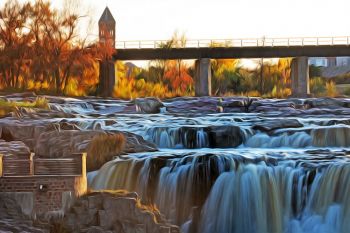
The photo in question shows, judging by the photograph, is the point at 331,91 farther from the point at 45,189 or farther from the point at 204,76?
the point at 45,189

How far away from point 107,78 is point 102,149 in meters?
33.3

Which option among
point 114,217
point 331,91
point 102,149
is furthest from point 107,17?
point 114,217

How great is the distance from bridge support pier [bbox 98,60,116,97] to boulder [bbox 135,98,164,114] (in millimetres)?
12688

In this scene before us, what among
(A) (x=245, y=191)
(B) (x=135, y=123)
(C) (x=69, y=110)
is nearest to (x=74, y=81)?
(C) (x=69, y=110)

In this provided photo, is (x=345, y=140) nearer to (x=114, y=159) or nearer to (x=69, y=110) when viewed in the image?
(x=114, y=159)

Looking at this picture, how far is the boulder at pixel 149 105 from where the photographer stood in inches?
1847

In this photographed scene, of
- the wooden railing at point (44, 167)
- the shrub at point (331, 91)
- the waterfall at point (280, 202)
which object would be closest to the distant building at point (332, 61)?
the shrub at point (331, 91)

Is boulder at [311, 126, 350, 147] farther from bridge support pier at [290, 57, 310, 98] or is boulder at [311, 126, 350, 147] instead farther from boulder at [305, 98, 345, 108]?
bridge support pier at [290, 57, 310, 98]

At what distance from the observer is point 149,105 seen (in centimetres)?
4731

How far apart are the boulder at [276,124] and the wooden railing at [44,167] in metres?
13.1

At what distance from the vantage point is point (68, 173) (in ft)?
72.0

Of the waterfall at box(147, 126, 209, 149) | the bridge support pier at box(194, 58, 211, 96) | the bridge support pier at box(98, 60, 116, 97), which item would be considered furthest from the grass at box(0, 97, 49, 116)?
the bridge support pier at box(194, 58, 211, 96)

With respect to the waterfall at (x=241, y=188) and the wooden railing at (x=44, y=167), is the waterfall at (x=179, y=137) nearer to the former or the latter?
the waterfall at (x=241, y=188)

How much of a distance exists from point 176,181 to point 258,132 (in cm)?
882
